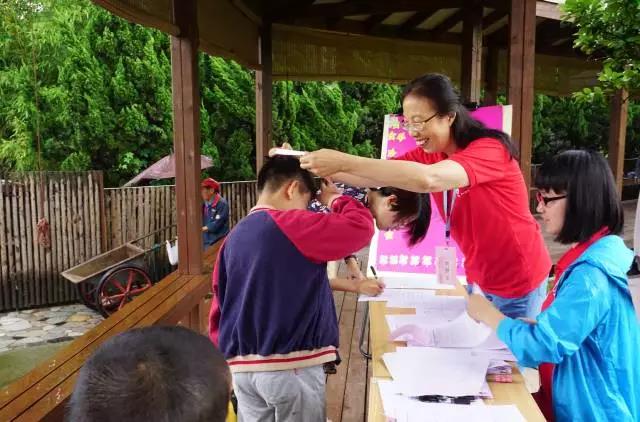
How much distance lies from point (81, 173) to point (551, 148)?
11.1m

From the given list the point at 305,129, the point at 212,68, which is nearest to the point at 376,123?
the point at 305,129

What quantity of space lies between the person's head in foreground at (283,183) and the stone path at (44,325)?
691 centimetres

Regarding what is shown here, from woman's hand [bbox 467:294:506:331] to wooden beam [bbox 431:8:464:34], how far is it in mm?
4898

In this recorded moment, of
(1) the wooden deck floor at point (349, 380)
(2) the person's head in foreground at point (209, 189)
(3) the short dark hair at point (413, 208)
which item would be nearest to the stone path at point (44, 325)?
(2) the person's head in foreground at point (209, 189)

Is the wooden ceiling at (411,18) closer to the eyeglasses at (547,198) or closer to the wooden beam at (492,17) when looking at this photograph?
the wooden beam at (492,17)

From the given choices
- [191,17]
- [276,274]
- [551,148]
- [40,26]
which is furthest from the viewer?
[551,148]

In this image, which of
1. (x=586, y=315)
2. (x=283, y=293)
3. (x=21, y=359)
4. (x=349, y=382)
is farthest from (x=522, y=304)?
(x=21, y=359)

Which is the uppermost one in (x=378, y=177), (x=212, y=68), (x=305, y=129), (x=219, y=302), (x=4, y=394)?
(x=212, y=68)

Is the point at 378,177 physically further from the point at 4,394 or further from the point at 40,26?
the point at 40,26

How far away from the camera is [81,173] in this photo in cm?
899

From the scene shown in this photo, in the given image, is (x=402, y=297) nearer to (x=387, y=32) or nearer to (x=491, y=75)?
(x=387, y=32)

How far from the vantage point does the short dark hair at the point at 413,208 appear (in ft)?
6.46

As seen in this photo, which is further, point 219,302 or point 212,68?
point 212,68

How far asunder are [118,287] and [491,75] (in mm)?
6333
